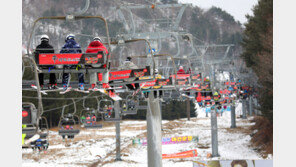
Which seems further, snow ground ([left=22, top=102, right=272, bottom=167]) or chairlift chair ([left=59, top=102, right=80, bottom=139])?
snow ground ([left=22, top=102, right=272, bottom=167])

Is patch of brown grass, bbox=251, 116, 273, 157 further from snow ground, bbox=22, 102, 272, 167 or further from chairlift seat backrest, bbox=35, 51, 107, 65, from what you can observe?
chairlift seat backrest, bbox=35, 51, 107, 65

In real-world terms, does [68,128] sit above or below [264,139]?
above

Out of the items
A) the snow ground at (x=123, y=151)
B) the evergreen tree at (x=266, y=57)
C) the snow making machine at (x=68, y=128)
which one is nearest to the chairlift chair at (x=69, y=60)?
the snow making machine at (x=68, y=128)

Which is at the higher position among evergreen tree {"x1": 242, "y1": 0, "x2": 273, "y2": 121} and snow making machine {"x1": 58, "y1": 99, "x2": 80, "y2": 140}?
evergreen tree {"x1": 242, "y1": 0, "x2": 273, "y2": 121}

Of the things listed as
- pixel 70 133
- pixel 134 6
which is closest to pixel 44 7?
pixel 70 133

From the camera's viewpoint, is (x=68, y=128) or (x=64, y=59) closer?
(x=64, y=59)

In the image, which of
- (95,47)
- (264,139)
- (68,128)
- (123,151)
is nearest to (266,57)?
(264,139)

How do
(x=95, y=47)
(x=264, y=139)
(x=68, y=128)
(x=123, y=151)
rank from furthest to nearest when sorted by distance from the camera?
(x=123, y=151), (x=264, y=139), (x=68, y=128), (x=95, y=47)

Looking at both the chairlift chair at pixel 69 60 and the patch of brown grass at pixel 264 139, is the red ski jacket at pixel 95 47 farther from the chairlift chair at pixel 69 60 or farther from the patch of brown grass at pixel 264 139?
the patch of brown grass at pixel 264 139

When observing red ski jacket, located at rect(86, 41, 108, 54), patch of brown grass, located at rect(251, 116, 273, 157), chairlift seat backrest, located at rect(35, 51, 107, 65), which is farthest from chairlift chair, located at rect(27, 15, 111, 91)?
patch of brown grass, located at rect(251, 116, 273, 157)

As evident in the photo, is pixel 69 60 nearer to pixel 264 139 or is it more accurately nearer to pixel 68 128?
pixel 68 128

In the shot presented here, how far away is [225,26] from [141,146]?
2251cm

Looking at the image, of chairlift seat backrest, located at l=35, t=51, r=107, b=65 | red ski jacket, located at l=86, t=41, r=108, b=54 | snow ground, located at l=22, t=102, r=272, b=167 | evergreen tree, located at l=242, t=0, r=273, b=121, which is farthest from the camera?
snow ground, located at l=22, t=102, r=272, b=167

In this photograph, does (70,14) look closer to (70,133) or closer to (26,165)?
(70,133)
